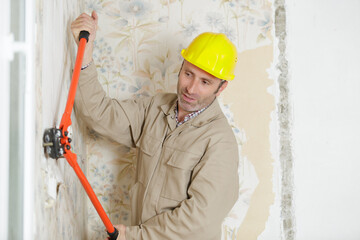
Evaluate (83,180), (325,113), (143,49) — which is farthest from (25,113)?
(325,113)

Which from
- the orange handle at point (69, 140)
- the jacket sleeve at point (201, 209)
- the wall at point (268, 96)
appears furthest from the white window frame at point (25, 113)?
the wall at point (268, 96)

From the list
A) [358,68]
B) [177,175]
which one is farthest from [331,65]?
[177,175]

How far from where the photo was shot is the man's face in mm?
1555

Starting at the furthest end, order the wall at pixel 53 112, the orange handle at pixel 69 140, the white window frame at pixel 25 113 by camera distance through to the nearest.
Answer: the orange handle at pixel 69 140
the wall at pixel 53 112
the white window frame at pixel 25 113

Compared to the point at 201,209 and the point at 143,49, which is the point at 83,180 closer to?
the point at 201,209

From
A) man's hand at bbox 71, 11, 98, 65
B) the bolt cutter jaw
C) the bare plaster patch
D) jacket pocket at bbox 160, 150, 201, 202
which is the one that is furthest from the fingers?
the bare plaster patch

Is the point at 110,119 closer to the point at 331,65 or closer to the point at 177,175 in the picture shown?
the point at 177,175

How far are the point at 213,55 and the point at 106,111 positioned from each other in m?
0.49

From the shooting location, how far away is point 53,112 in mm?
1178

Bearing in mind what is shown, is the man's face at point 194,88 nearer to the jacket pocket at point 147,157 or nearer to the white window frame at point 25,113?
the jacket pocket at point 147,157

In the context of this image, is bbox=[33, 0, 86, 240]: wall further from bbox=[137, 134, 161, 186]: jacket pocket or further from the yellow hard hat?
the yellow hard hat

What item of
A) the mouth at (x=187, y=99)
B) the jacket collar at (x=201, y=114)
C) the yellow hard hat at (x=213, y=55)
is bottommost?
the jacket collar at (x=201, y=114)

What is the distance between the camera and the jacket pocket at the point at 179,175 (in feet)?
4.94

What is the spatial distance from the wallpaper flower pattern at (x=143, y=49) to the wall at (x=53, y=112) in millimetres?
289
